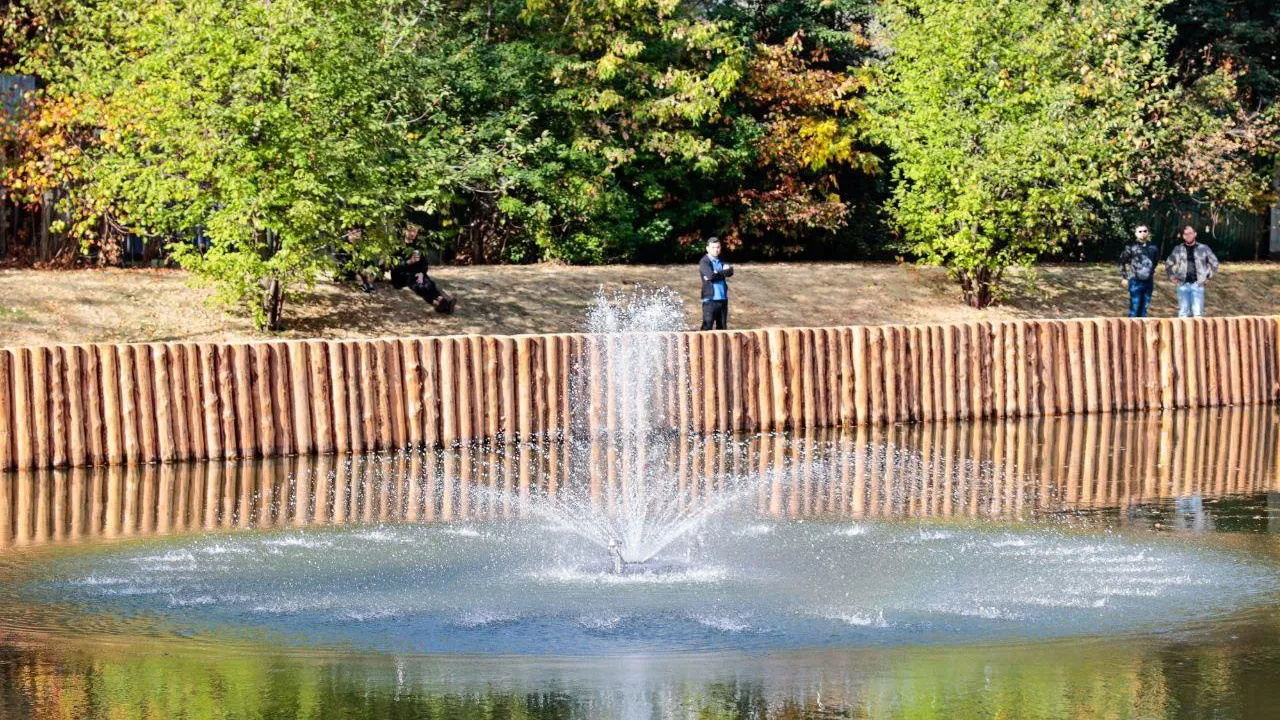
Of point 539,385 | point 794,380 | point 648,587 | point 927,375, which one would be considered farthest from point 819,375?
point 648,587

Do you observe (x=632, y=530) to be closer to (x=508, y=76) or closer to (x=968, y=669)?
(x=968, y=669)

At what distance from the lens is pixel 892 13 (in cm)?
2962

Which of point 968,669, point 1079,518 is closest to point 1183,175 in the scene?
point 1079,518

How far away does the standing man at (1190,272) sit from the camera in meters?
25.4

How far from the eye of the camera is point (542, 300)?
26.6 meters

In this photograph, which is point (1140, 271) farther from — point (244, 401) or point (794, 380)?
point (244, 401)

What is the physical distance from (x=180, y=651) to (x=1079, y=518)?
7.16 m

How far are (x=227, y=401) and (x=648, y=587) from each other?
7373 mm

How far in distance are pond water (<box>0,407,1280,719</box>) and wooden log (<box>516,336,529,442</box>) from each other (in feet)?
3.55

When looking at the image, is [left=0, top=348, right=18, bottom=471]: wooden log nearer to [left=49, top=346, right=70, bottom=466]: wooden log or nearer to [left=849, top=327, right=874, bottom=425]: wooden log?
[left=49, top=346, right=70, bottom=466]: wooden log

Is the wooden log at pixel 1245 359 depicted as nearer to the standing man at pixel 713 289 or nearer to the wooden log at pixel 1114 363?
the wooden log at pixel 1114 363

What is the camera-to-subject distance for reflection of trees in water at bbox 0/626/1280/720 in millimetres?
8305

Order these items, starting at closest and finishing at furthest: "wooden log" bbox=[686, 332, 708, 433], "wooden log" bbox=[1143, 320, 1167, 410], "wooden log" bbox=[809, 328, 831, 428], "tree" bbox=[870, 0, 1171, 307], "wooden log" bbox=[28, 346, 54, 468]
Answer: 1. "wooden log" bbox=[28, 346, 54, 468]
2. "wooden log" bbox=[686, 332, 708, 433]
3. "wooden log" bbox=[809, 328, 831, 428]
4. "wooden log" bbox=[1143, 320, 1167, 410]
5. "tree" bbox=[870, 0, 1171, 307]

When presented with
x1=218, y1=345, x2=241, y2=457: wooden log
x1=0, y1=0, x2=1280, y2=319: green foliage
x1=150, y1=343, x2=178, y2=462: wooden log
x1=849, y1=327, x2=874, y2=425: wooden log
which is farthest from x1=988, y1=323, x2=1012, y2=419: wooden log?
x1=150, y1=343, x2=178, y2=462: wooden log
